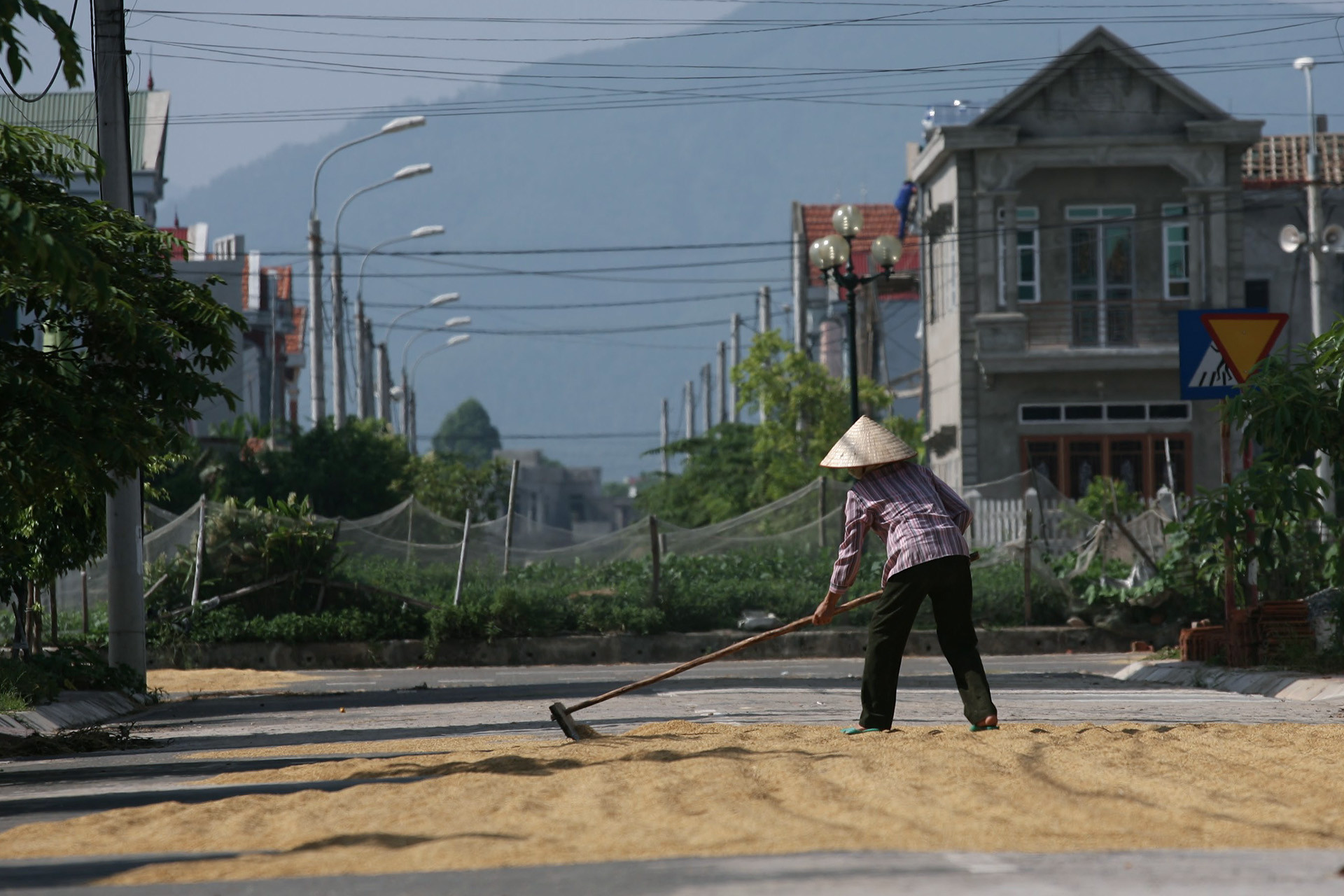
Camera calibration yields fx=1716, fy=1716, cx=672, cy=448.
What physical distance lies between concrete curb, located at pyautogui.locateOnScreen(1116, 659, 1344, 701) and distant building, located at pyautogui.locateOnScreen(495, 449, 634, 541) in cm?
10547

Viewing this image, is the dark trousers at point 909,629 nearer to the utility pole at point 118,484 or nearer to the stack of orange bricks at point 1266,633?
the stack of orange bricks at point 1266,633

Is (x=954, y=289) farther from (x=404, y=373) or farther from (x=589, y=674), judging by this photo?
(x=404, y=373)

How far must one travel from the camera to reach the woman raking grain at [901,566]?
9.88 metres

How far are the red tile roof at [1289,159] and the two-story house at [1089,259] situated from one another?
1011 centimetres

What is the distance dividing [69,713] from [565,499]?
5084 inches

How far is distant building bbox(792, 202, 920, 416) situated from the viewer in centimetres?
4884

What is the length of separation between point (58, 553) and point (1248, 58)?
79.8ft

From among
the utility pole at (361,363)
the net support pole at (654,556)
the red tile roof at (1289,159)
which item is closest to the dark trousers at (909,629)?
the net support pole at (654,556)

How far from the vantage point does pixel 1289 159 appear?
4619cm

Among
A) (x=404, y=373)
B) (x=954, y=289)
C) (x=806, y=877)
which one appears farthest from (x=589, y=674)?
(x=404, y=373)

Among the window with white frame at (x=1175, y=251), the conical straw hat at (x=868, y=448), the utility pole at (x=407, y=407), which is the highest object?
the window with white frame at (x=1175, y=251)

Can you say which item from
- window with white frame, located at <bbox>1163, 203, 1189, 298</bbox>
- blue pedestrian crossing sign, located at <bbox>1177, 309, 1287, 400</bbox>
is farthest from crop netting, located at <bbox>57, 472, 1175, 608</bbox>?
window with white frame, located at <bbox>1163, 203, 1189, 298</bbox>

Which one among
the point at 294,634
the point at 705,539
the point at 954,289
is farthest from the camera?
the point at 954,289

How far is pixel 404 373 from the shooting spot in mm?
62062
